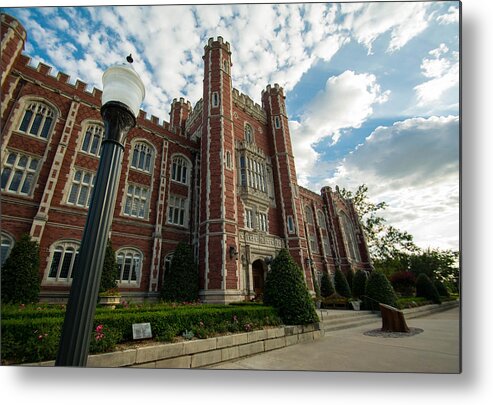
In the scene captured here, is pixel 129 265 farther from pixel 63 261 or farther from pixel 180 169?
pixel 180 169

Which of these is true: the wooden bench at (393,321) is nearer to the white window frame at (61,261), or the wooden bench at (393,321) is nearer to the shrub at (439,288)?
the white window frame at (61,261)

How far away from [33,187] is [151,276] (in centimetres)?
655

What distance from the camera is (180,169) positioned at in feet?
53.3

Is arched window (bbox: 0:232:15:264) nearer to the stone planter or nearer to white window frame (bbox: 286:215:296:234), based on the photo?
the stone planter

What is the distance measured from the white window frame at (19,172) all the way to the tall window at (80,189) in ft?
4.75

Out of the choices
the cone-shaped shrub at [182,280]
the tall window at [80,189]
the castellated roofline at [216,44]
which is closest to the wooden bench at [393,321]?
the cone-shaped shrub at [182,280]

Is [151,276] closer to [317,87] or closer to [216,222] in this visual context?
[216,222]

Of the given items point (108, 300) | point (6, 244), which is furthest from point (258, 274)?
point (6, 244)

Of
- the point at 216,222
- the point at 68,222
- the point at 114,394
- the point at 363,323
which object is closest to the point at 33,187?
the point at 68,222

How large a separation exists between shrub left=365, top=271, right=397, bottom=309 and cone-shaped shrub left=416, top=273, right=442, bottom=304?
671 cm

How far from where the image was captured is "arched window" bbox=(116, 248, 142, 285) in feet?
38.6

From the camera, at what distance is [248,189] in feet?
49.9

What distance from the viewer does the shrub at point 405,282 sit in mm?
21194

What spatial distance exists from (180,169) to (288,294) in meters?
11.7
